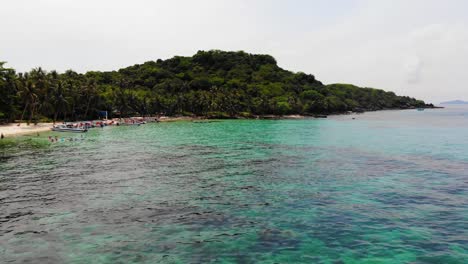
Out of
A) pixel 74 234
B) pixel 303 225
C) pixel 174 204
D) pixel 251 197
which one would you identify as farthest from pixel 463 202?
pixel 74 234

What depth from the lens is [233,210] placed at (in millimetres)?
23844

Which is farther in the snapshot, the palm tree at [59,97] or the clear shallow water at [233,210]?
the palm tree at [59,97]

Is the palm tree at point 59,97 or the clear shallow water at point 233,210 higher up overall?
the palm tree at point 59,97

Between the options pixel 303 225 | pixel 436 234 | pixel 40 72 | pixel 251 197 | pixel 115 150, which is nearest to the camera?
pixel 436 234

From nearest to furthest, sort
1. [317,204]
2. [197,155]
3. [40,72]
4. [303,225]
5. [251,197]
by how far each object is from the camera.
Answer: [303,225]
[317,204]
[251,197]
[197,155]
[40,72]

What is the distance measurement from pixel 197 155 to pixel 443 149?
42374mm

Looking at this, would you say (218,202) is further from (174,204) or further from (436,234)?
(436,234)

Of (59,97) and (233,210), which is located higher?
(59,97)

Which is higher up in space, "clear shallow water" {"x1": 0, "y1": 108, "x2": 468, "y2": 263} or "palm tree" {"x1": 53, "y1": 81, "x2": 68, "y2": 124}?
"palm tree" {"x1": 53, "y1": 81, "x2": 68, "y2": 124}

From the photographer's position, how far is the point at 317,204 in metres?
25.0

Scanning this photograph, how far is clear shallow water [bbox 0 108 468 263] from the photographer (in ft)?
54.9

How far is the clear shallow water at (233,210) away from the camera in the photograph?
16.7 metres

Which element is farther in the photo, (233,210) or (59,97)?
(59,97)

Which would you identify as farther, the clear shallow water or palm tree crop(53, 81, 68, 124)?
palm tree crop(53, 81, 68, 124)
